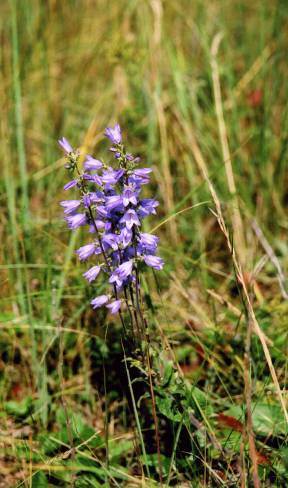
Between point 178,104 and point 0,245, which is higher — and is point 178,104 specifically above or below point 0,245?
above

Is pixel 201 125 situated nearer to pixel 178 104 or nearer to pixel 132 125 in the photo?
pixel 178 104

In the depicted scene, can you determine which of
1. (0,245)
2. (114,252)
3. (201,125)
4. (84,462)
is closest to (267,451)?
(84,462)

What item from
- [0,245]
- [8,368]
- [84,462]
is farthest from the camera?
[0,245]

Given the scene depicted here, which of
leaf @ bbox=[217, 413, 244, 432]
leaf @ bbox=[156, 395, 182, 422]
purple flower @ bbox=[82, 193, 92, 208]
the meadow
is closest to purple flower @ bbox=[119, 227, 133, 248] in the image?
purple flower @ bbox=[82, 193, 92, 208]

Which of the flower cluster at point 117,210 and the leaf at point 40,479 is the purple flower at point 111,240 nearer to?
the flower cluster at point 117,210

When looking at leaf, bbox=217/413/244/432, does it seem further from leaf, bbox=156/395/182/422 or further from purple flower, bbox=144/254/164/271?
purple flower, bbox=144/254/164/271

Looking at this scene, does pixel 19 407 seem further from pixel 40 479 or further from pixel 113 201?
pixel 113 201

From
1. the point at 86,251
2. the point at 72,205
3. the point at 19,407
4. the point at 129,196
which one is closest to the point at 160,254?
the point at 19,407
